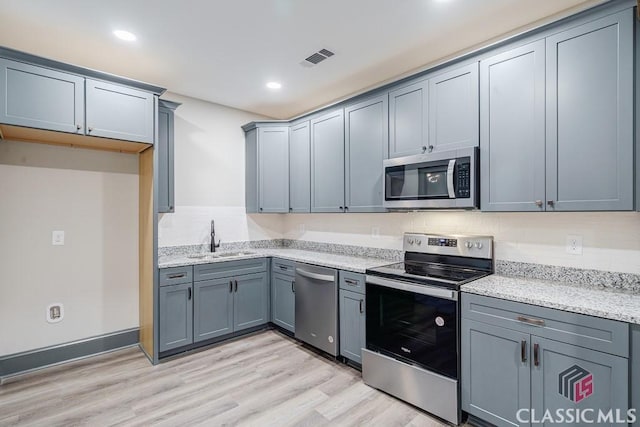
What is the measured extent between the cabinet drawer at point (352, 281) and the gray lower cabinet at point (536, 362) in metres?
0.87

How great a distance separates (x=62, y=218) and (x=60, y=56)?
1.42 metres

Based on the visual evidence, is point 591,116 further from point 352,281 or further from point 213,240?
point 213,240

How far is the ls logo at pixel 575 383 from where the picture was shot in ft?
5.32

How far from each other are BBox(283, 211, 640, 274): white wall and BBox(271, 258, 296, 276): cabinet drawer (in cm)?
88

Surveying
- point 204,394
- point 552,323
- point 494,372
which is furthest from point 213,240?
point 552,323

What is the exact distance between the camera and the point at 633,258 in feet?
6.42

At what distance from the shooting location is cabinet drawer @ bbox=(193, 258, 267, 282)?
3.22m

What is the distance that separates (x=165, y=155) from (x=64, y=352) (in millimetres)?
2059

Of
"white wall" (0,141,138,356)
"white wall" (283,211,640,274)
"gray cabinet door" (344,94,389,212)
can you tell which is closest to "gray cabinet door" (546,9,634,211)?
"white wall" (283,211,640,274)

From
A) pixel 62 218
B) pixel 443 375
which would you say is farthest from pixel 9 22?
pixel 443 375

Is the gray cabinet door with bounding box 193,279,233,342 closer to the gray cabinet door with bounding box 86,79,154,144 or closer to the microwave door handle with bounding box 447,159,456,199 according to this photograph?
the gray cabinet door with bounding box 86,79,154,144

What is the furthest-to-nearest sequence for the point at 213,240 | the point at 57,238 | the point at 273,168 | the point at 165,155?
1. the point at 273,168
2. the point at 213,240
3. the point at 165,155
4. the point at 57,238

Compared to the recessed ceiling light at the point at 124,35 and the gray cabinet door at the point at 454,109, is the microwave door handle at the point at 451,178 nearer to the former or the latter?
the gray cabinet door at the point at 454,109

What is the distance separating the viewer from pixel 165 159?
3.36 metres
